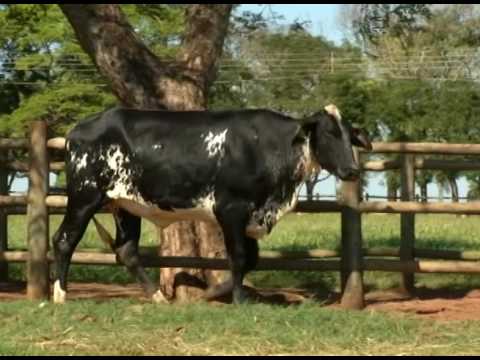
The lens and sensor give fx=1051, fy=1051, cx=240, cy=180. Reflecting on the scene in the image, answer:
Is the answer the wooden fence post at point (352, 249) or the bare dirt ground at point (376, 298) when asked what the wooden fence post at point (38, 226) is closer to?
the bare dirt ground at point (376, 298)

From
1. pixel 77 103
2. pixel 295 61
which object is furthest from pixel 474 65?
pixel 77 103

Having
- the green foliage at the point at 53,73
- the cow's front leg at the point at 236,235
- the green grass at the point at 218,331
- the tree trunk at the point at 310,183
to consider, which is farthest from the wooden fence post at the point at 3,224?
the green foliage at the point at 53,73

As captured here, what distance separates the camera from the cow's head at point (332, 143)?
8984mm


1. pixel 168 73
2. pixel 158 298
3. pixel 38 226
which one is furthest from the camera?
pixel 168 73

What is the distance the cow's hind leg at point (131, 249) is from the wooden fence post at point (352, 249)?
5.49 feet

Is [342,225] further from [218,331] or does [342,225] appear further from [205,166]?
[218,331]

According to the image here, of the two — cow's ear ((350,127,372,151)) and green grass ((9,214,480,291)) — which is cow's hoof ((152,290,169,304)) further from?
green grass ((9,214,480,291))

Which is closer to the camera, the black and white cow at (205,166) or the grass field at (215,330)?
the grass field at (215,330)

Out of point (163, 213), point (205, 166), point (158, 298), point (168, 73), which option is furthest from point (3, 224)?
point (205, 166)

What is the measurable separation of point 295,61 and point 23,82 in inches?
635

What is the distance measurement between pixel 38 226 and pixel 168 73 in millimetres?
1919

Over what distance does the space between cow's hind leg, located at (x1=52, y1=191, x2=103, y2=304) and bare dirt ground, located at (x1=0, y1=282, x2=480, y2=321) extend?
0.65m

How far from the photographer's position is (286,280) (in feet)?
39.5

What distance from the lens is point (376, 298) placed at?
10609mm
